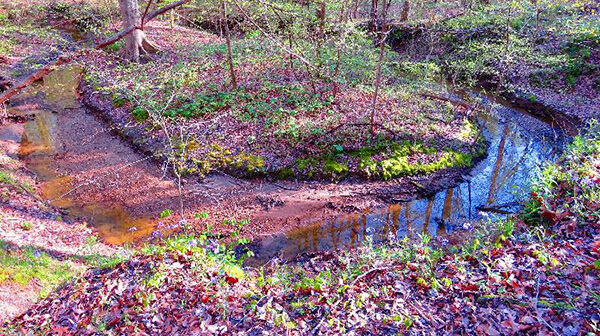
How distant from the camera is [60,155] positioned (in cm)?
1105

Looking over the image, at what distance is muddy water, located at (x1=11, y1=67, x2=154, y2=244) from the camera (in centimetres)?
851

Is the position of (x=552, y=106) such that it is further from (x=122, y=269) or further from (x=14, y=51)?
(x=14, y=51)

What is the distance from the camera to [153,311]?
4168 mm

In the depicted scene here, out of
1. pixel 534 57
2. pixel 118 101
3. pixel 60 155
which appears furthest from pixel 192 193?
pixel 534 57

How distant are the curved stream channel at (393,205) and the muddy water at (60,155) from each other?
0.08 feet

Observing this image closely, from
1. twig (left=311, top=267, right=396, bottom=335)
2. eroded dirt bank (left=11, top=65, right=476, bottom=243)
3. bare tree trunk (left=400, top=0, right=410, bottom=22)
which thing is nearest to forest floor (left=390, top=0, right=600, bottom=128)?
bare tree trunk (left=400, top=0, right=410, bottom=22)

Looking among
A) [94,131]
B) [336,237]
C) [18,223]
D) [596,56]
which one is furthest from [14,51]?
[596,56]

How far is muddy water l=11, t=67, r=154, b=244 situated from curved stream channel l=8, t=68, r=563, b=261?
0.02m

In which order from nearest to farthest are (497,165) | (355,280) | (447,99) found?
(355,280)
(497,165)
(447,99)

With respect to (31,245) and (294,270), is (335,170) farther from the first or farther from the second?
(31,245)

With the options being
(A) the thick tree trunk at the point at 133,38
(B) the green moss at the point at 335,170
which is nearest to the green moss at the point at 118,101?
(A) the thick tree trunk at the point at 133,38

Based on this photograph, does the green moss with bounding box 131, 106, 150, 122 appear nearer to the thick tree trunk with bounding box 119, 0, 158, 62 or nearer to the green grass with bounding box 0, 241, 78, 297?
the thick tree trunk with bounding box 119, 0, 158, 62

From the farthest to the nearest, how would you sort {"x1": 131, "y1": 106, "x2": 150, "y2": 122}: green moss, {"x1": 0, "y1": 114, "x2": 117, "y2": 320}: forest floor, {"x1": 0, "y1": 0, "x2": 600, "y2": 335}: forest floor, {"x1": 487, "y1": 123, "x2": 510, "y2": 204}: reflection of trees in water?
{"x1": 131, "y1": 106, "x2": 150, "y2": 122}: green moss → {"x1": 487, "y1": 123, "x2": 510, "y2": 204}: reflection of trees in water → {"x1": 0, "y1": 114, "x2": 117, "y2": 320}: forest floor → {"x1": 0, "y1": 0, "x2": 600, "y2": 335}: forest floor

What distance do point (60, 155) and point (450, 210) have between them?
12152mm
